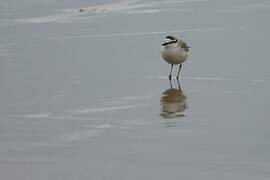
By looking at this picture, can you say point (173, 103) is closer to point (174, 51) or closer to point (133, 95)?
point (133, 95)

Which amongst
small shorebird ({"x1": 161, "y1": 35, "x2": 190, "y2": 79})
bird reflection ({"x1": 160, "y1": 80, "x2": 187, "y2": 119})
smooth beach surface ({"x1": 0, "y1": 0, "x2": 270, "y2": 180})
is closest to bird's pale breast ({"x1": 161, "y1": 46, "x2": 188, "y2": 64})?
small shorebird ({"x1": 161, "y1": 35, "x2": 190, "y2": 79})

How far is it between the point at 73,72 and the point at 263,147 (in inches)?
169

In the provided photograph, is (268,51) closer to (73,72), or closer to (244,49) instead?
(244,49)

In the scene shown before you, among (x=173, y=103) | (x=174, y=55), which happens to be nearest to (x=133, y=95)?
(x=173, y=103)

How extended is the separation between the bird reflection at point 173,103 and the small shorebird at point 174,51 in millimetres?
823

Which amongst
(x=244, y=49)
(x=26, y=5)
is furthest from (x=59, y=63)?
(x=26, y=5)

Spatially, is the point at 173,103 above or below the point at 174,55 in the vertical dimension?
below

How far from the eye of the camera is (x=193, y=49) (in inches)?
509

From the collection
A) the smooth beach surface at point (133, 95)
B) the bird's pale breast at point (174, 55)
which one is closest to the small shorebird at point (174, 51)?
the bird's pale breast at point (174, 55)

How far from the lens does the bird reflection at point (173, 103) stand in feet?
30.8

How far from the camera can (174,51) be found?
11703mm

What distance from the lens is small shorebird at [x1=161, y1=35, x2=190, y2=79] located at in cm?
1171

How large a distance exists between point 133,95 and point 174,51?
5.12 feet

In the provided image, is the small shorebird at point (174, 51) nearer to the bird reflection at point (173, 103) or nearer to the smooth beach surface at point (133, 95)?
the smooth beach surface at point (133, 95)
